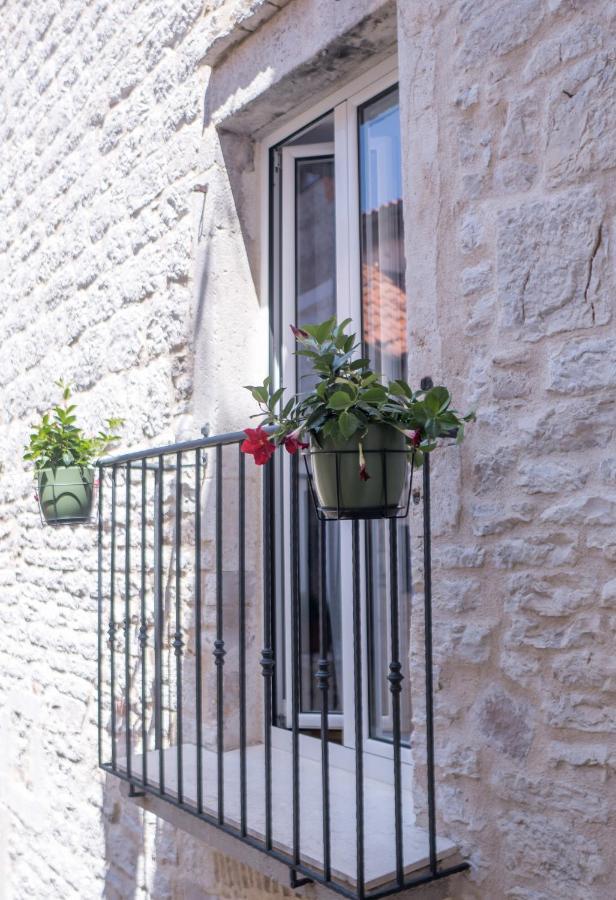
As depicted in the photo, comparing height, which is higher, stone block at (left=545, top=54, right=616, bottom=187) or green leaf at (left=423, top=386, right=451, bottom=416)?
stone block at (left=545, top=54, right=616, bottom=187)

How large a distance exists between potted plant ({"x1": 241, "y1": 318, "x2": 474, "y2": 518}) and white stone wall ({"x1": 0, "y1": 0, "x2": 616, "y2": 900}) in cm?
21

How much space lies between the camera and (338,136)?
309 centimetres

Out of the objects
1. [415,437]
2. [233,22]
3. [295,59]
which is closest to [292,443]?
[415,437]

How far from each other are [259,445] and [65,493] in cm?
198

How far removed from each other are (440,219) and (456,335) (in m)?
0.33

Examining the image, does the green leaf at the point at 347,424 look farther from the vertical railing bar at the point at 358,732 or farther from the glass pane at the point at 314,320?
the glass pane at the point at 314,320

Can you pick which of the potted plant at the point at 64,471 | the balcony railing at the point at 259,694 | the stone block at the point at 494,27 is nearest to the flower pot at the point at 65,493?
the potted plant at the point at 64,471

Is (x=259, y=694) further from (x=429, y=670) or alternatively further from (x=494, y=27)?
(x=494, y=27)

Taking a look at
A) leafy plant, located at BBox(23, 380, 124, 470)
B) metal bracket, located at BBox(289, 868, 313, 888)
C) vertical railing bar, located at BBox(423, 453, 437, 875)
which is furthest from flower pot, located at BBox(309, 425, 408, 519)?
leafy plant, located at BBox(23, 380, 124, 470)

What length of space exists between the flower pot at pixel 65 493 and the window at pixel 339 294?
1063 mm

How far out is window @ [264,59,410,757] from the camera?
9.24 ft

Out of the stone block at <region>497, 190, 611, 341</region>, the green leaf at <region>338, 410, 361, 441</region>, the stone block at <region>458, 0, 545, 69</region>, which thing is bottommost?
the green leaf at <region>338, 410, 361, 441</region>

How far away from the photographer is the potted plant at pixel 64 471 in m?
3.85

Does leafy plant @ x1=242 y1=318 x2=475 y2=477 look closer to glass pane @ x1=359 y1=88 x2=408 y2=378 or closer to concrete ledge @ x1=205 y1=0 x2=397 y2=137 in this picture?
glass pane @ x1=359 y1=88 x2=408 y2=378
